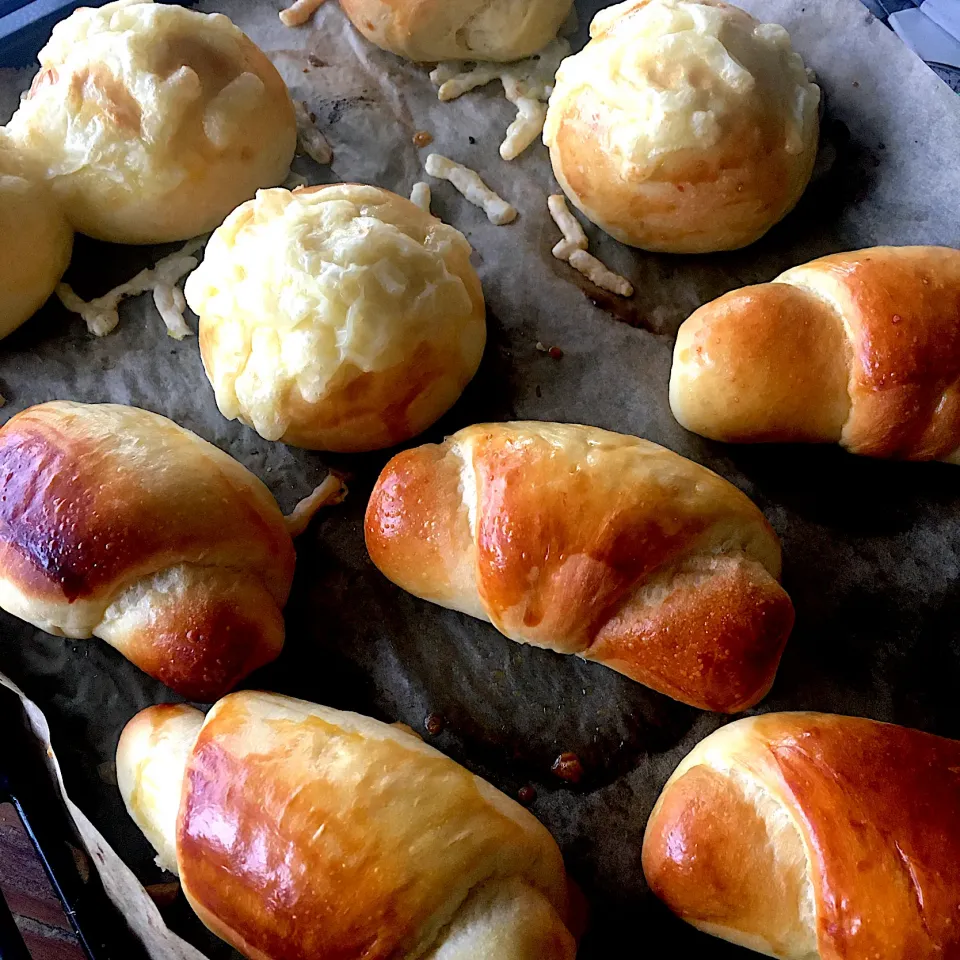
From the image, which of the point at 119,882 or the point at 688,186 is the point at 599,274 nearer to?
the point at 688,186

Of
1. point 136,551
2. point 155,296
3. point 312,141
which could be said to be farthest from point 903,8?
point 136,551

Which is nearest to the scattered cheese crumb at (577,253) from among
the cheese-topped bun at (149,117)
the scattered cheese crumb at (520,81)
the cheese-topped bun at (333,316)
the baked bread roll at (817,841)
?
the scattered cheese crumb at (520,81)

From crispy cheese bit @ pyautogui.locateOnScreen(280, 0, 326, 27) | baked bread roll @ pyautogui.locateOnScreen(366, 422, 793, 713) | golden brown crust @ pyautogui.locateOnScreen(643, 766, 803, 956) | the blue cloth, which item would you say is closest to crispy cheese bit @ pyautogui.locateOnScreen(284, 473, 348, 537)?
baked bread roll @ pyautogui.locateOnScreen(366, 422, 793, 713)

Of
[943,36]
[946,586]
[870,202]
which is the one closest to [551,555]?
[946,586]

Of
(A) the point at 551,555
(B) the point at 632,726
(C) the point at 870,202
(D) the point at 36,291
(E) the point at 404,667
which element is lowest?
(B) the point at 632,726

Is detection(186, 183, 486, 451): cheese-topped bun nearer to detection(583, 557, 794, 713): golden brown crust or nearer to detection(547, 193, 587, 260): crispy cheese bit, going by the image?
detection(547, 193, 587, 260): crispy cheese bit

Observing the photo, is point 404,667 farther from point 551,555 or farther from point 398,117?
point 398,117

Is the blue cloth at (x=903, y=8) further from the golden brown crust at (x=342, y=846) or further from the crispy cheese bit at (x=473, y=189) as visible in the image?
the golden brown crust at (x=342, y=846)
